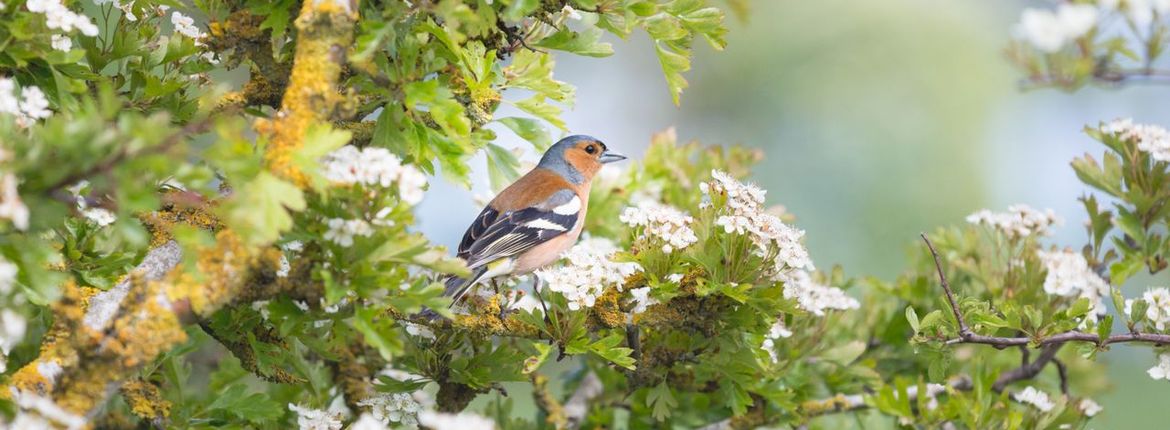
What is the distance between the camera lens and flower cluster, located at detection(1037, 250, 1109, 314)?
366 centimetres

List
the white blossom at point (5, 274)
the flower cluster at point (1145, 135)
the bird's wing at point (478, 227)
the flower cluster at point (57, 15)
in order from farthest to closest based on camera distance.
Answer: the bird's wing at point (478, 227), the flower cluster at point (1145, 135), the flower cluster at point (57, 15), the white blossom at point (5, 274)

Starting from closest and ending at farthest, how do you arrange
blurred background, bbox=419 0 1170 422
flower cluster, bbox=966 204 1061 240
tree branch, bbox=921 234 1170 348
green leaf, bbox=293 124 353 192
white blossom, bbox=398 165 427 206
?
green leaf, bbox=293 124 353 192, white blossom, bbox=398 165 427 206, tree branch, bbox=921 234 1170 348, flower cluster, bbox=966 204 1061 240, blurred background, bbox=419 0 1170 422

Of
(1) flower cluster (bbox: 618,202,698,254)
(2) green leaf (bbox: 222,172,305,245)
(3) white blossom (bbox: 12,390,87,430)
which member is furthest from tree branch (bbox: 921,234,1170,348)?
(3) white blossom (bbox: 12,390,87,430)

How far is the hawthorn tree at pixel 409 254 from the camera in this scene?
2.12 m

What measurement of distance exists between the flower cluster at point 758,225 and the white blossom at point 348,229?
1057 mm

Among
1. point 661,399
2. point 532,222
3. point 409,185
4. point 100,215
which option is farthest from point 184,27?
point 661,399

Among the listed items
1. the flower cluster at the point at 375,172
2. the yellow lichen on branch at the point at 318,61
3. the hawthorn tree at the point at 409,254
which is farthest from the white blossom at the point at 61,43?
the flower cluster at the point at 375,172

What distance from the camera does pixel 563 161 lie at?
491 centimetres

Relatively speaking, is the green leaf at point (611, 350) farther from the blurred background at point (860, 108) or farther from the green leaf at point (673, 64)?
the blurred background at point (860, 108)

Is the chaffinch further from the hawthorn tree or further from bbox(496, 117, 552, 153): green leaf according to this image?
bbox(496, 117, 552, 153): green leaf

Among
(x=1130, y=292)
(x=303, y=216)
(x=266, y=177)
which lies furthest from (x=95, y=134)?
(x=1130, y=292)

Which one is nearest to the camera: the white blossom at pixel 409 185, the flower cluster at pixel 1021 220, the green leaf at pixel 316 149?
the green leaf at pixel 316 149

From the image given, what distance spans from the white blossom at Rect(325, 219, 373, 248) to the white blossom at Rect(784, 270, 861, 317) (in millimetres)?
1492

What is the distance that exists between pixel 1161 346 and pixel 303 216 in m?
2.40
